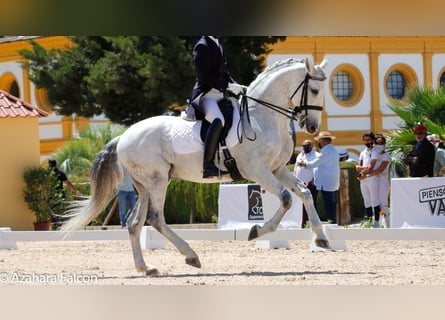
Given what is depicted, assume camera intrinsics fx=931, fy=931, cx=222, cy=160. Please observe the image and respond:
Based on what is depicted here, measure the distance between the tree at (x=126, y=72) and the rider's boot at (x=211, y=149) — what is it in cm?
2021

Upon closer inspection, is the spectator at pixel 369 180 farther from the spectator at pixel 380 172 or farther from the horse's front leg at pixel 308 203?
the horse's front leg at pixel 308 203

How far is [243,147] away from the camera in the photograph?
32.5 ft

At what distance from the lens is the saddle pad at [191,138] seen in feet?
32.5

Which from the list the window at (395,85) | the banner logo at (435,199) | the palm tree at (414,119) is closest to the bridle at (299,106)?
the banner logo at (435,199)

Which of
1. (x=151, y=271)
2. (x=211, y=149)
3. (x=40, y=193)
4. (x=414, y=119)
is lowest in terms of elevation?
(x=151, y=271)

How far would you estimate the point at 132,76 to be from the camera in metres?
32.0

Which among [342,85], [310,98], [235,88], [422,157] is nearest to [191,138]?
[235,88]

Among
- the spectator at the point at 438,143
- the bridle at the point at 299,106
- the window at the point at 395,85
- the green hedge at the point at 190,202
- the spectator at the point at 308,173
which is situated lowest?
the green hedge at the point at 190,202

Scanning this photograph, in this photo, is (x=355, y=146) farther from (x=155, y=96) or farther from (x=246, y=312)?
(x=246, y=312)

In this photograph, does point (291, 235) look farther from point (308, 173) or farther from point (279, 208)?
point (279, 208)

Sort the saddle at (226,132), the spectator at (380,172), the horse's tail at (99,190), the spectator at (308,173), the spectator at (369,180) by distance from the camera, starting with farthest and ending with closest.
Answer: the spectator at (308,173) < the spectator at (369,180) < the spectator at (380,172) < the horse's tail at (99,190) < the saddle at (226,132)

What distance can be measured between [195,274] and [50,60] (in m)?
26.0

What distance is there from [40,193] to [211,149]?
11.3 meters
